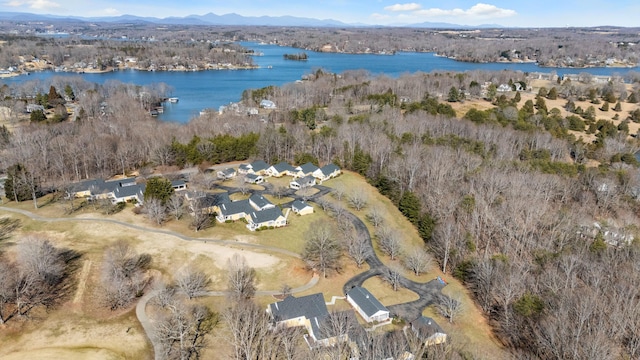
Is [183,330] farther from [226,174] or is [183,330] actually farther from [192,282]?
[226,174]

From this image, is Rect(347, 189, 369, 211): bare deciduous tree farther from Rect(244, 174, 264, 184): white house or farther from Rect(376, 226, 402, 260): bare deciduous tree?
Rect(244, 174, 264, 184): white house

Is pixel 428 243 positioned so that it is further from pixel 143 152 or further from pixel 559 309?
pixel 143 152

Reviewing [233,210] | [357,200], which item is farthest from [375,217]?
[233,210]

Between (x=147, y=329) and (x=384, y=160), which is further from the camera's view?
(x=384, y=160)

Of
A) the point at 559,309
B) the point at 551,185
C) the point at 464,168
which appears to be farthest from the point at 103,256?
the point at 551,185

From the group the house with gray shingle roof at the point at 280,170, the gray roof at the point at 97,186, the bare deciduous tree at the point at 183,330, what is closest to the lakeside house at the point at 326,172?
the house with gray shingle roof at the point at 280,170

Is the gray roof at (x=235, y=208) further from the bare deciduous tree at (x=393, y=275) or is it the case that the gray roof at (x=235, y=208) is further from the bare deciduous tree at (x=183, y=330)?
the bare deciduous tree at (x=393, y=275)

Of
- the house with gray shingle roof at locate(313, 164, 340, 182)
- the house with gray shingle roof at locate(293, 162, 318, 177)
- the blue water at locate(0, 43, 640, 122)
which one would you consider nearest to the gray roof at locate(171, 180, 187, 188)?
the house with gray shingle roof at locate(293, 162, 318, 177)
